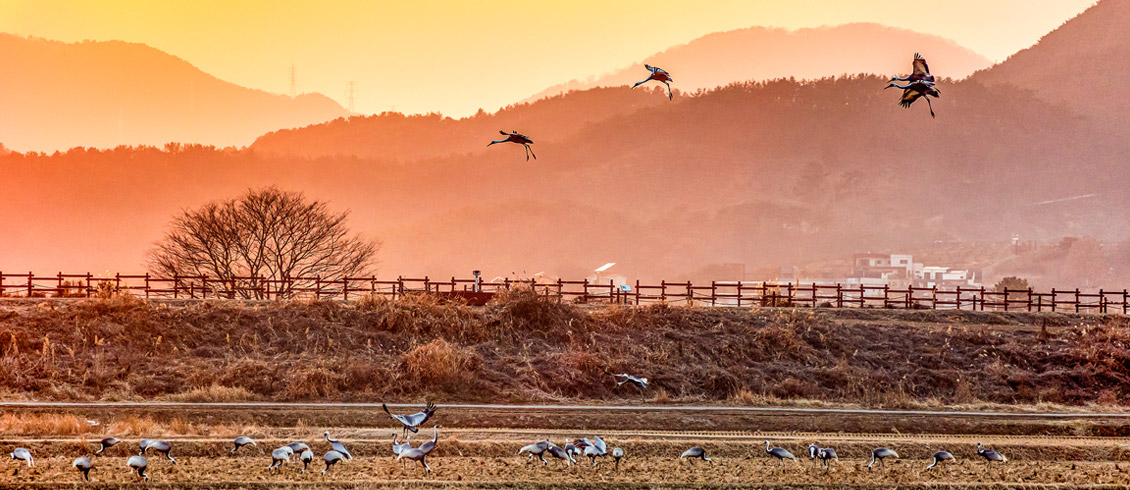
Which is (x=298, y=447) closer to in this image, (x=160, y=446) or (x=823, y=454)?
(x=160, y=446)

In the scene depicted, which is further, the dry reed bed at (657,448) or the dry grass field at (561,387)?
the dry reed bed at (657,448)

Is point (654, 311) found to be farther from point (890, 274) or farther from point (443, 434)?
point (890, 274)

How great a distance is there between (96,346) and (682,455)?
24.9 m

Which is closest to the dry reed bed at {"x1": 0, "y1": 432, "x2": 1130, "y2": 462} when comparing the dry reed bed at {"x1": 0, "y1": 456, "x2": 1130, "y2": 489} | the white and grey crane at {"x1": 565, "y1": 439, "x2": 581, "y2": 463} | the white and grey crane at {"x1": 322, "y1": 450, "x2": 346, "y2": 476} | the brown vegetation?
the dry reed bed at {"x1": 0, "y1": 456, "x2": 1130, "y2": 489}

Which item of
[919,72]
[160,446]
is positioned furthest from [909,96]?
[160,446]

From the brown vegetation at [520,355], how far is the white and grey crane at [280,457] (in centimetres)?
1213

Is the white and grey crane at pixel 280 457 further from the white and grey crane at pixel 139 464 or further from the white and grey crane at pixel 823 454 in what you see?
the white and grey crane at pixel 823 454

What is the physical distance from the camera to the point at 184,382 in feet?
114

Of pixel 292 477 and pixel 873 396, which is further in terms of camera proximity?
pixel 873 396

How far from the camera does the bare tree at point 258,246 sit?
177 ft

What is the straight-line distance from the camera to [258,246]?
55.8 meters

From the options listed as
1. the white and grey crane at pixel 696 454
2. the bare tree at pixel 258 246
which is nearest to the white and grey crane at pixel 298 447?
the white and grey crane at pixel 696 454

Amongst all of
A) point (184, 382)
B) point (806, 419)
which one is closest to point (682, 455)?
point (806, 419)

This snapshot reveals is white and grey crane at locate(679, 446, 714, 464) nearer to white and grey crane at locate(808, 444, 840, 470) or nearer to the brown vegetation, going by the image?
white and grey crane at locate(808, 444, 840, 470)
